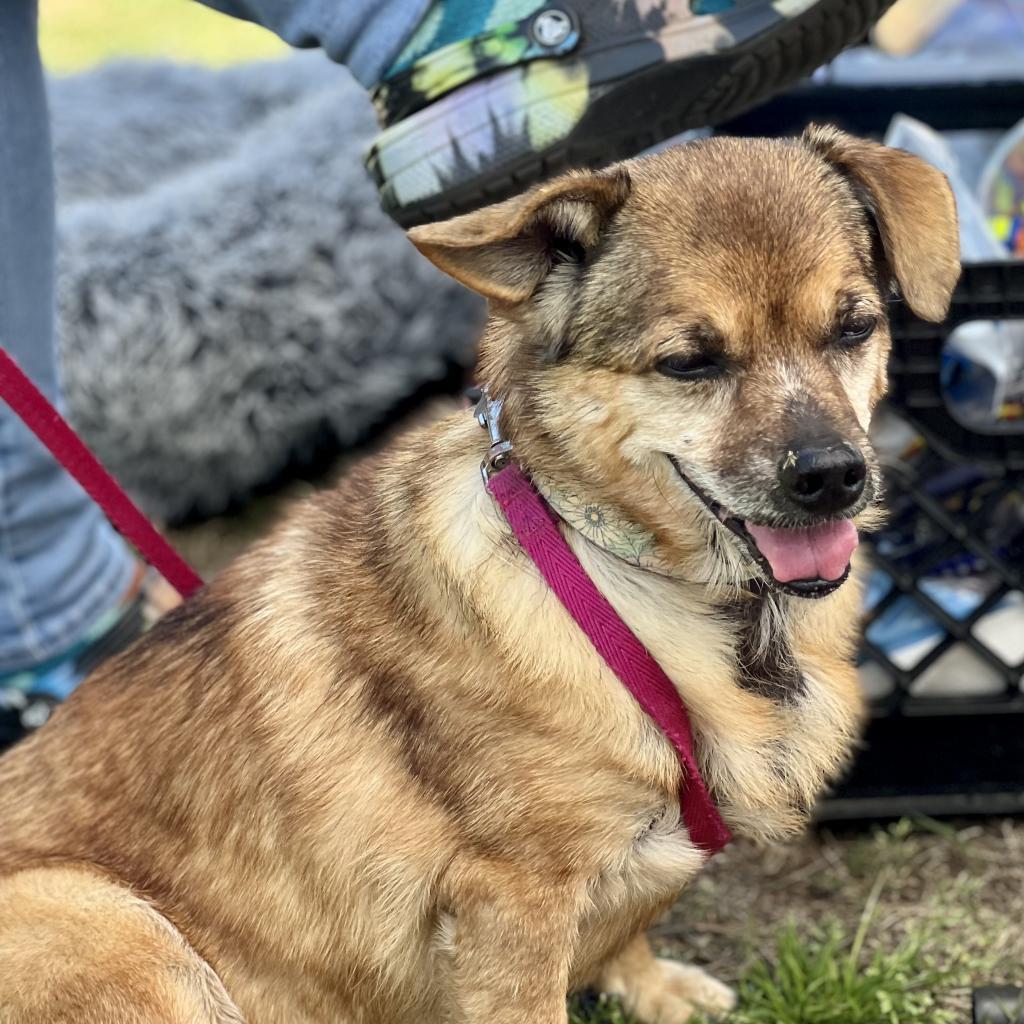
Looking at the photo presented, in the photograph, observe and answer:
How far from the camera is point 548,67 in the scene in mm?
2473

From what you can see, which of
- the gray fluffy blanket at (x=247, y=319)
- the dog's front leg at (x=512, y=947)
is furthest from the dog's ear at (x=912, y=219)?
the gray fluffy blanket at (x=247, y=319)

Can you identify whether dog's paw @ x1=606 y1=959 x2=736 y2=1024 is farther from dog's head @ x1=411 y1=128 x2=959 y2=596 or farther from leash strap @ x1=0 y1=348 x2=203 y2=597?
leash strap @ x1=0 y1=348 x2=203 y2=597

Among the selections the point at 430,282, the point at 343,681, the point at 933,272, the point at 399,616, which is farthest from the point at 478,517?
the point at 430,282

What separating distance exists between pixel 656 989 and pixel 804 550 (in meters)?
1.13

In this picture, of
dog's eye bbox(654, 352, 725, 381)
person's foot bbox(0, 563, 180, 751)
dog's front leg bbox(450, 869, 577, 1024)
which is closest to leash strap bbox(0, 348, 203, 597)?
person's foot bbox(0, 563, 180, 751)

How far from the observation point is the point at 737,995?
2863 millimetres

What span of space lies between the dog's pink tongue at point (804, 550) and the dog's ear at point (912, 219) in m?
0.39

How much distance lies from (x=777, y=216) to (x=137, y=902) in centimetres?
147

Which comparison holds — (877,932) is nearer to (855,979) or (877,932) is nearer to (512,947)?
(855,979)

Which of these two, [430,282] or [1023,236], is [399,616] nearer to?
[1023,236]

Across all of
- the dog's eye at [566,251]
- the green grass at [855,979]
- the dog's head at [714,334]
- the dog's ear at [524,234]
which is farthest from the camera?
the green grass at [855,979]

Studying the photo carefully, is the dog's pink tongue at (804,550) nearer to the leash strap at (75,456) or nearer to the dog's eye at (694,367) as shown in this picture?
the dog's eye at (694,367)

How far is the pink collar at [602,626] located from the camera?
2170 mm

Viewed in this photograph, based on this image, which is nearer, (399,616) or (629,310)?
(629,310)
